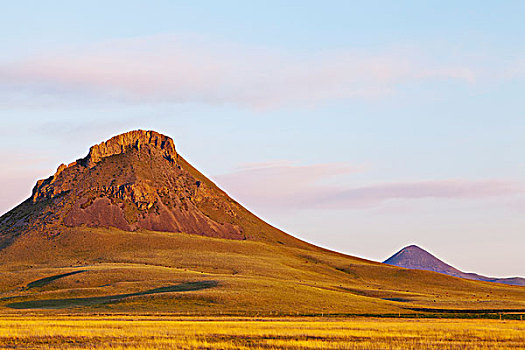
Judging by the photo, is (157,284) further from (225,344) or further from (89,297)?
(225,344)

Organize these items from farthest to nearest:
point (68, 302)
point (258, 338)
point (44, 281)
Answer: point (44, 281) < point (68, 302) < point (258, 338)

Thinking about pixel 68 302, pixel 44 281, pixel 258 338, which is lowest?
pixel 258 338

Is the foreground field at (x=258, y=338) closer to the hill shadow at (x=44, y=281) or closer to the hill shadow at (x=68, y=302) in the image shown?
the hill shadow at (x=68, y=302)

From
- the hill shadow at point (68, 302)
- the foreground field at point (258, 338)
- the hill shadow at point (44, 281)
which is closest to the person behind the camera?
the foreground field at point (258, 338)

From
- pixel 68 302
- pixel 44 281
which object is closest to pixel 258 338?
pixel 68 302

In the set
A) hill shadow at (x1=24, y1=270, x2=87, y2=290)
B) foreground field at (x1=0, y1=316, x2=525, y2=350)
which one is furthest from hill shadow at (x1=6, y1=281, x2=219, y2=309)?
foreground field at (x1=0, y1=316, x2=525, y2=350)

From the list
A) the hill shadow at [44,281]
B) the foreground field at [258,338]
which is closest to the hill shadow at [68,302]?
the hill shadow at [44,281]

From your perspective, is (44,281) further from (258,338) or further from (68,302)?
(258,338)

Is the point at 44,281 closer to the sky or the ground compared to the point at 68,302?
closer to the sky

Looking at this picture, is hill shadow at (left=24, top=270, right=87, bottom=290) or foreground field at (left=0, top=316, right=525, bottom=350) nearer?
foreground field at (left=0, top=316, right=525, bottom=350)

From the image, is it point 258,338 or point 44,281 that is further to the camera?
point 44,281

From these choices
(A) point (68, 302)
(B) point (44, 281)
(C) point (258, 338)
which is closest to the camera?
(C) point (258, 338)

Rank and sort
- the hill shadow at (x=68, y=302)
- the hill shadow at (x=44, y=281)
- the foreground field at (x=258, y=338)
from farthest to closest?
the hill shadow at (x=44, y=281), the hill shadow at (x=68, y=302), the foreground field at (x=258, y=338)

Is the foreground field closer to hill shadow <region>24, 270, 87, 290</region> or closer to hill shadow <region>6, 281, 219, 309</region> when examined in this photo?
hill shadow <region>6, 281, 219, 309</region>
